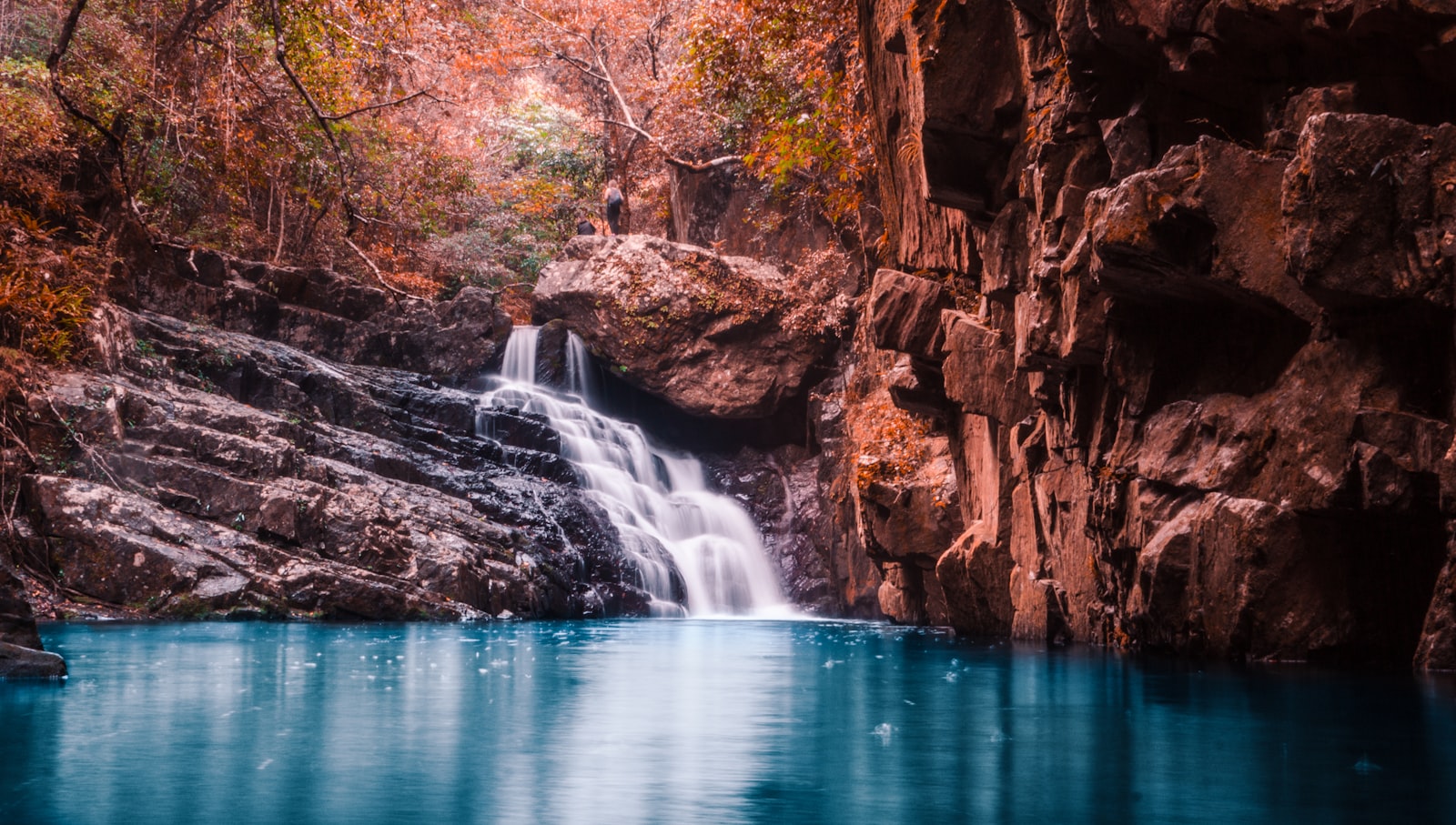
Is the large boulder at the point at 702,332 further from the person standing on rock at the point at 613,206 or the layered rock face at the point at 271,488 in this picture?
the person standing on rock at the point at 613,206

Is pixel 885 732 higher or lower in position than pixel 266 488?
lower

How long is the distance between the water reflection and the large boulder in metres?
16.0

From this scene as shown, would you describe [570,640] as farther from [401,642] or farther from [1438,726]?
[1438,726]

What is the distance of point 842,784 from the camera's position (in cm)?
495

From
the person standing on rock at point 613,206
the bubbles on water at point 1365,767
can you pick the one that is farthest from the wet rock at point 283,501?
the bubbles on water at point 1365,767

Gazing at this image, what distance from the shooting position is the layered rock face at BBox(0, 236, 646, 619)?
15.6 metres

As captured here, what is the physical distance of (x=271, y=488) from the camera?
679 inches

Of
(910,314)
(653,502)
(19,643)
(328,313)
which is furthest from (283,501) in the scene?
(328,313)

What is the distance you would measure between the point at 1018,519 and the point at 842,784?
341 inches

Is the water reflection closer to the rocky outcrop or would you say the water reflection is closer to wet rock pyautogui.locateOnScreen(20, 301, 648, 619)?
the rocky outcrop

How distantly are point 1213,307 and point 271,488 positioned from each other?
549 inches

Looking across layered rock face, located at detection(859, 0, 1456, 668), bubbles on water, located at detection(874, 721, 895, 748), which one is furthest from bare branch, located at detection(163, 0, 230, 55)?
bubbles on water, located at detection(874, 721, 895, 748)

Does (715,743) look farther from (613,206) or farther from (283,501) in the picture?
(613,206)

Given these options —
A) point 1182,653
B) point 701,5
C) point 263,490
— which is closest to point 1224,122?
point 1182,653
